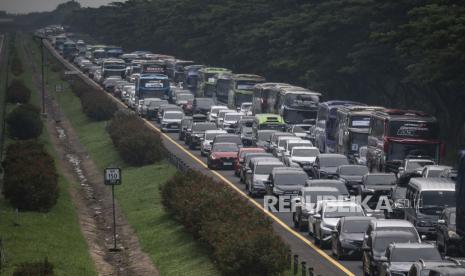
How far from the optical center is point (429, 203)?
39.0m

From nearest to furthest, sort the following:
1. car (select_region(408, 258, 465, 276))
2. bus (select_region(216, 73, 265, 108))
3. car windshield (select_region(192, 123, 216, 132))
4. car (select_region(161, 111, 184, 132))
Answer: car (select_region(408, 258, 465, 276)) → car windshield (select_region(192, 123, 216, 132)) → car (select_region(161, 111, 184, 132)) → bus (select_region(216, 73, 265, 108))

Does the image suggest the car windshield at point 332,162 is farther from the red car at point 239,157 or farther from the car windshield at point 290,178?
the car windshield at point 290,178

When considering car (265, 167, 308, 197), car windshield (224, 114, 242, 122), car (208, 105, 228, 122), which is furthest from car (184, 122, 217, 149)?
car (265, 167, 308, 197)

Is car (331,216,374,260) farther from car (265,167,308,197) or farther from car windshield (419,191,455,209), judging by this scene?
car (265,167,308,197)

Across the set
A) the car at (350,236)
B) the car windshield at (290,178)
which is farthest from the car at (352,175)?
the car at (350,236)

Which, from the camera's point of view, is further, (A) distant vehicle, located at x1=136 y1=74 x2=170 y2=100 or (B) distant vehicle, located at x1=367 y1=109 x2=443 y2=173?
(A) distant vehicle, located at x1=136 y1=74 x2=170 y2=100

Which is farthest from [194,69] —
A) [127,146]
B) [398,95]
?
[127,146]

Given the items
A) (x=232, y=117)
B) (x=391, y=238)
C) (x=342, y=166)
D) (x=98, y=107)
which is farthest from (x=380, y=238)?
(x=98, y=107)

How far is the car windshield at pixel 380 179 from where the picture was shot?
A: 47375 mm

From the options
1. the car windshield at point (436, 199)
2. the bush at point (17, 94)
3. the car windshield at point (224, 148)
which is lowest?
the bush at point (17, 94)

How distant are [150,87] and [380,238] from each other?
2754 inches

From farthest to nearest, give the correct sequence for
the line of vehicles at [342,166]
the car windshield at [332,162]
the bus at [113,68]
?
the bus at [113,68] < the car windshield at [332,162] < the line of vehicles at [342,166]

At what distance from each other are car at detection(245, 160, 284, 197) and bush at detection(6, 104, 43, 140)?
35.0 m

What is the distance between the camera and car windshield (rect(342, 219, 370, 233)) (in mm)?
36062
